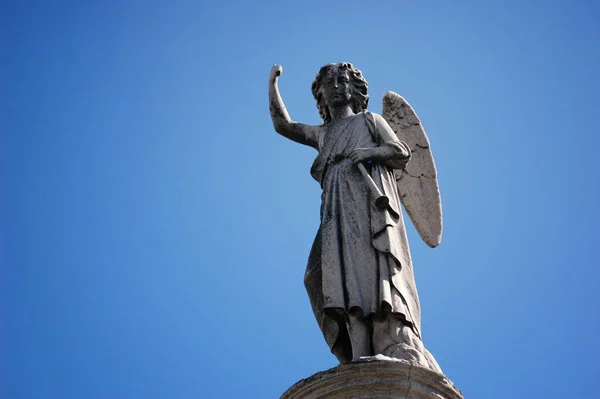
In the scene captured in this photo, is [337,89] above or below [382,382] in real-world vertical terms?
above

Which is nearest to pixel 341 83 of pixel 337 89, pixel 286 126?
pixel 337 89

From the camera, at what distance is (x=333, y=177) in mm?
10164

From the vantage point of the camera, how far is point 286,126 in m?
11.2

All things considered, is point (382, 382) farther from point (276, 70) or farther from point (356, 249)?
point (276, 70)

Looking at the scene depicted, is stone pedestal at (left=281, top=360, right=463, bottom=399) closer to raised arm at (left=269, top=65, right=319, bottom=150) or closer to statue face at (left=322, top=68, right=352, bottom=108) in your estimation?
raised arm at (left=269, top=65, right=319, bottom=150)

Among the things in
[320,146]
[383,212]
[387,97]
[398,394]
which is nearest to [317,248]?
[383,212]

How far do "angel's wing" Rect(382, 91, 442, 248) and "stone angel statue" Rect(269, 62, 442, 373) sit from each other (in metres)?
0.01

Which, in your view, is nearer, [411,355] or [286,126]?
[411,355]

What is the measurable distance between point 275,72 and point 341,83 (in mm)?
953

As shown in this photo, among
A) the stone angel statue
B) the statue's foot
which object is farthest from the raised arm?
the statue's foot

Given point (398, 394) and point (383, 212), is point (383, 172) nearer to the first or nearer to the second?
point (383, 212)

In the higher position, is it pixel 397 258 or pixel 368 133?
pixel 368 133

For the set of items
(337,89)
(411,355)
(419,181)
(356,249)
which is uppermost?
(337,89)

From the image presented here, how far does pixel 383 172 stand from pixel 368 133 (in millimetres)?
567
